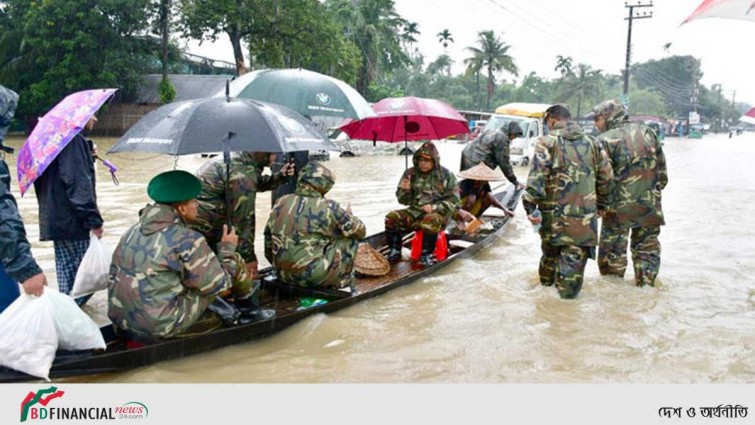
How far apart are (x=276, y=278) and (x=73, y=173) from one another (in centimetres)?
189

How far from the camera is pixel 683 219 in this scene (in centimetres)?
1150

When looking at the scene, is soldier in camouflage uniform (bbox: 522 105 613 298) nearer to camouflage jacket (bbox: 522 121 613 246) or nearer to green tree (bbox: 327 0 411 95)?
camouflage jacket (bbox: 522 121 613 246)

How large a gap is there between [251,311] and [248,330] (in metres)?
0.23

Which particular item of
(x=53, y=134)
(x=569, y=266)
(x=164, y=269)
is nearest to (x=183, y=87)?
(x=53, y=134)

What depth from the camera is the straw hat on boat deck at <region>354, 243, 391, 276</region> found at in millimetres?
6234

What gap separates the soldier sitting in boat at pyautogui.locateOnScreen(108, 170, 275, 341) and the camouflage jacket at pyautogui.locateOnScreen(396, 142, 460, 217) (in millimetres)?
3295

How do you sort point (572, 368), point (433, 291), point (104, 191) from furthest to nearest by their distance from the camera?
point (104, 191) → point (433, 291) → point (572, 368)

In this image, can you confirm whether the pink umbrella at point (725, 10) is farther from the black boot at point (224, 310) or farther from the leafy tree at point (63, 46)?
the leafy tree at point (63, 46)

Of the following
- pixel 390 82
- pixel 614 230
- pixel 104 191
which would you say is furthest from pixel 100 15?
pixel 390 82

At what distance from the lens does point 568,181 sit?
5.55m

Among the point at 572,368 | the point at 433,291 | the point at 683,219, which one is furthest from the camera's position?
the point at 683,219

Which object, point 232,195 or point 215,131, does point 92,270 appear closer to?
point 232,195

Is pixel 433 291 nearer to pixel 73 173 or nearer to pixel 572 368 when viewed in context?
pixel 572 368

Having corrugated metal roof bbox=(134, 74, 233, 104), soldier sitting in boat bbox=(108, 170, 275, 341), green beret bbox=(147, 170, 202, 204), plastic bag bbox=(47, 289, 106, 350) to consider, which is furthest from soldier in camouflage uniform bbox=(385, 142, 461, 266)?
corrugated metal roof bbox=(134, 74, 233, 104)
